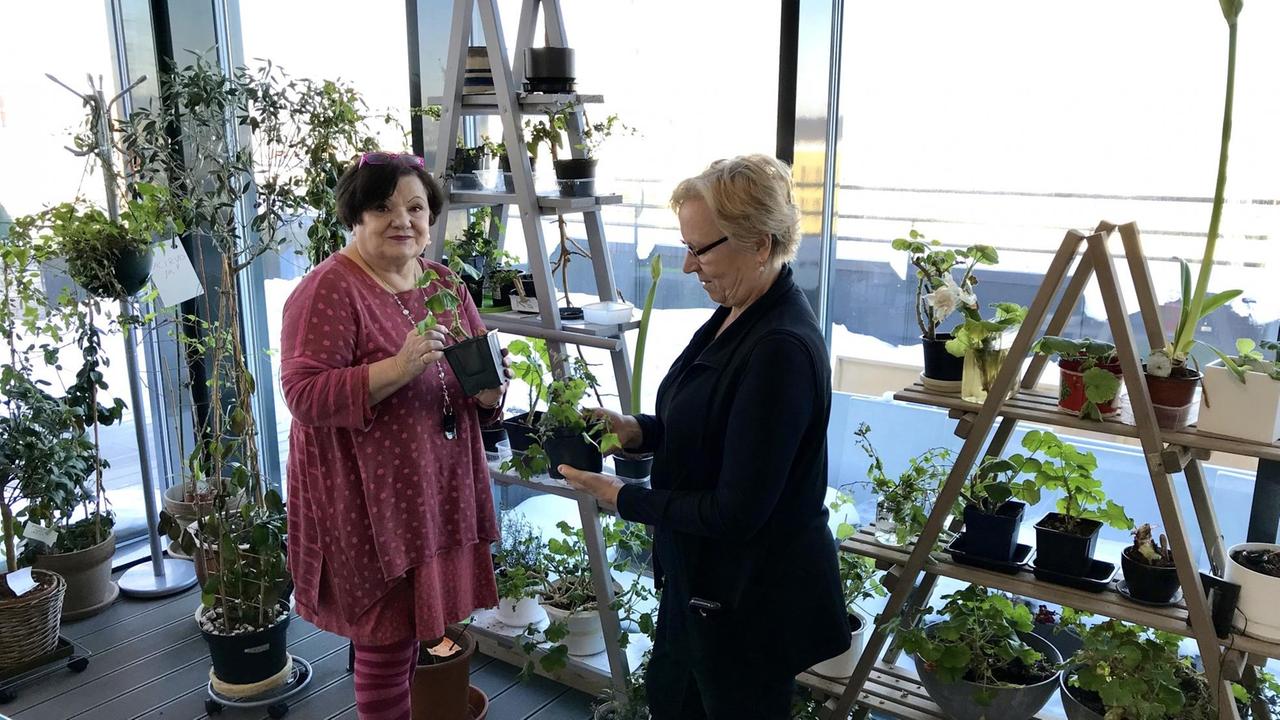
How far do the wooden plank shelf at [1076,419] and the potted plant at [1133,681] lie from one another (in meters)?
0.49

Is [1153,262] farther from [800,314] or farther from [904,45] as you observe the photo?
[800,314]

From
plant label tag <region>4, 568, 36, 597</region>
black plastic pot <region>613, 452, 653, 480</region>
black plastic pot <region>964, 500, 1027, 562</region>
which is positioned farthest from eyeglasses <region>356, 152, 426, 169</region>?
plant label tag <region>4, 568, 36, 597</region>

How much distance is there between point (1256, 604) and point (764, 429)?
108cm

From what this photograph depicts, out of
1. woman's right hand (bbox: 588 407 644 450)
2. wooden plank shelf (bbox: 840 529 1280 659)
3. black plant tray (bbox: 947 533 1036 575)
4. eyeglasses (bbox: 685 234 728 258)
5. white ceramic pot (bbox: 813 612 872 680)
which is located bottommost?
white ceramic pot (bbox: 813 612 872 680)

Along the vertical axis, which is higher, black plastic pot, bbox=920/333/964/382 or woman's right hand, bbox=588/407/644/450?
black plastic pot, bbox=920/333/964/382

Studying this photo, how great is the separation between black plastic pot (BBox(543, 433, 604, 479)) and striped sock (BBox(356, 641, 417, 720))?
2.12 ft

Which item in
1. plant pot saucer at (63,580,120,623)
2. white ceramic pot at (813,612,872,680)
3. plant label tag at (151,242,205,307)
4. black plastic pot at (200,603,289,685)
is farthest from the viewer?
plant pot saucer at (63,580,120,623)

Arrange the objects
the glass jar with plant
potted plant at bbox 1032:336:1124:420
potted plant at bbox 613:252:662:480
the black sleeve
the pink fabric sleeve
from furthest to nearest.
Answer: potted plant at bbox 613:252:662:480
the glass jar with plant
the pink fabric sleeve
potted plant at bbox 1032:336:1124:420
the black sleeve

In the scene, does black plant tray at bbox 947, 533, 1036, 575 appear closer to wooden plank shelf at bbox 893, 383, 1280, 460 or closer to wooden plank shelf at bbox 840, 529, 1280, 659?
wooden plank shelf at bbox 840, 529, 1280, 659

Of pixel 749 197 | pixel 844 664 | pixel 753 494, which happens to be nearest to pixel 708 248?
pixel 749 197

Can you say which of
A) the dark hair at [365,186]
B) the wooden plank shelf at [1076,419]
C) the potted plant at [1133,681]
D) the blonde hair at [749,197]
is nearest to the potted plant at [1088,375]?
the wooden plank shelf at [1076,419]

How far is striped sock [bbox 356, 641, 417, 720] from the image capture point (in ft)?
7.63

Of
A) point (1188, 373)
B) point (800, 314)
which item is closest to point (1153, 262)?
point (1188, 373)

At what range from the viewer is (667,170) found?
3021 millimetres
